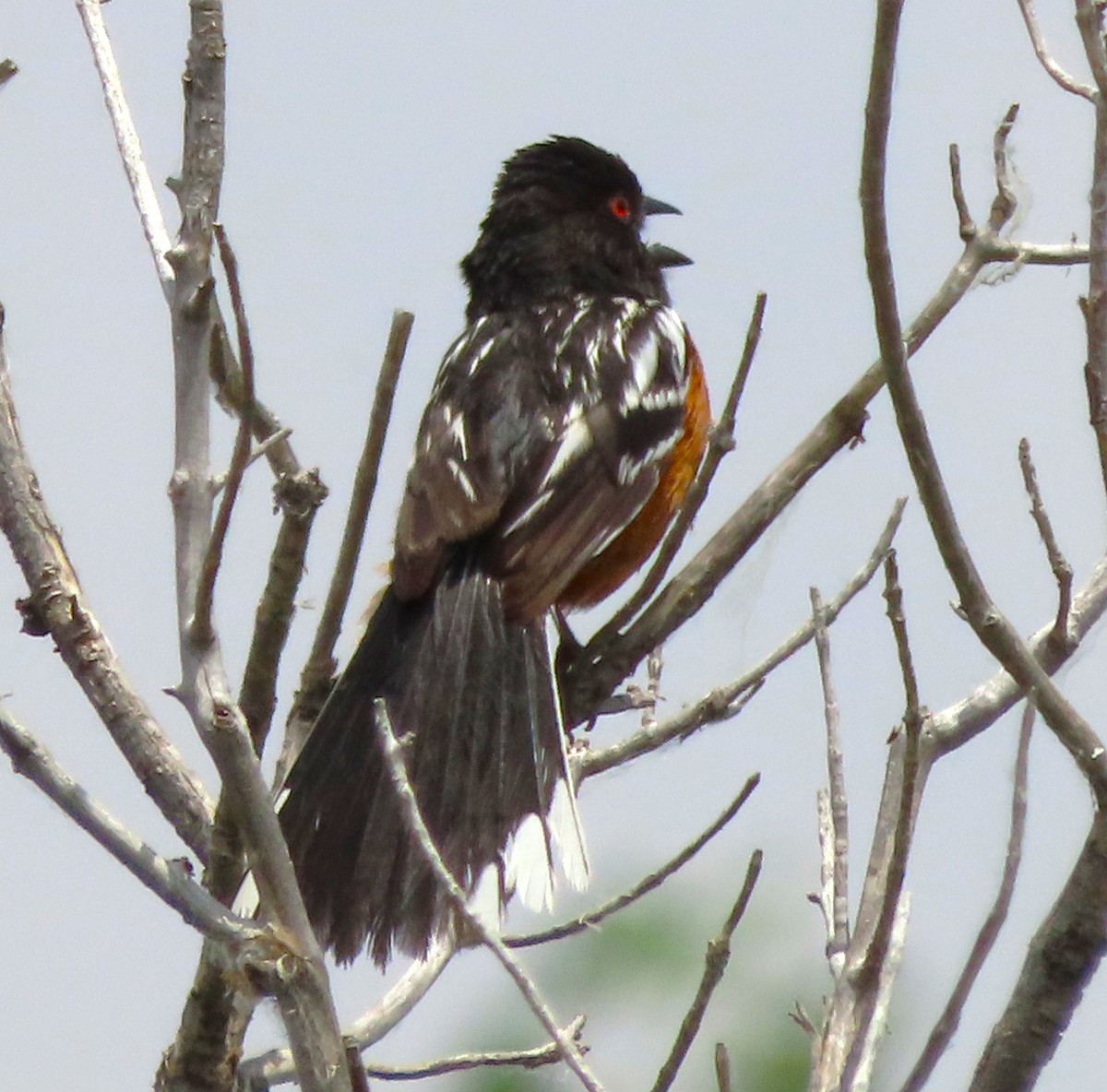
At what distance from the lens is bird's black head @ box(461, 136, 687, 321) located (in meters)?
4.60

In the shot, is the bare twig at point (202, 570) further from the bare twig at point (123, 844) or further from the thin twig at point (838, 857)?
the thin twig at point (838, 857)

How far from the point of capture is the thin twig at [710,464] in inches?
104

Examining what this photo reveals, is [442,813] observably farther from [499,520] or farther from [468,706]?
[499,520]

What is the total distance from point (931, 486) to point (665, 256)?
2.92 metres

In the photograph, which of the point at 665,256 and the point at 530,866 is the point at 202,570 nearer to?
the point at 530,866

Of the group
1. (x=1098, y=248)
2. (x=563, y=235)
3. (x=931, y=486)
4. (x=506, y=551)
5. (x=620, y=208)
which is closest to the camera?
(x=931, y=486)

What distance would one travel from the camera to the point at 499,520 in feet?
11.8

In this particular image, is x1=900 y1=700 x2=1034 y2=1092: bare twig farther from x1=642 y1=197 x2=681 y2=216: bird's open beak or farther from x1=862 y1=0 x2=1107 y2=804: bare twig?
x1=642 y1=197 x2=681 y2=216: bird's open beak

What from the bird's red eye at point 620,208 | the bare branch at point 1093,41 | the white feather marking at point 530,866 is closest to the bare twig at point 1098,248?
the bare branch at point 1093,41

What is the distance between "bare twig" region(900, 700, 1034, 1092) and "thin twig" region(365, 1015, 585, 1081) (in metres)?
0.94

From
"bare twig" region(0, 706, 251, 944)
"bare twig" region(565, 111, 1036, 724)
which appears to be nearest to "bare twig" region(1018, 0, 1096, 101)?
"bare twig" region(565, 111, 1036, 724)

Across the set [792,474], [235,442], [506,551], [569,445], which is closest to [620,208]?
[569,445]

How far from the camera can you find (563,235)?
15.3ft

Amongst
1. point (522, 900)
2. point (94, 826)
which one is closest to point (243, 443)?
point (94, 826)
